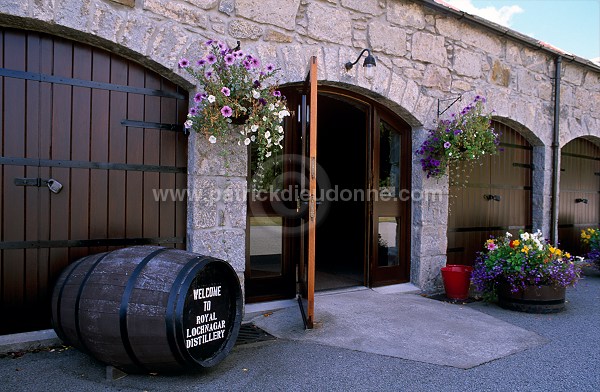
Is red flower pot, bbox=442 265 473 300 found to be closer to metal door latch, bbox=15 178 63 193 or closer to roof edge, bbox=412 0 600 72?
roof edge, bbox=412 0 600 72

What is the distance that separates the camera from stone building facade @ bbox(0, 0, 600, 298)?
10.7ft

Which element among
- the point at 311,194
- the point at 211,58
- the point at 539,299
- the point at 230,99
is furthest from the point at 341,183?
the point at 211,58

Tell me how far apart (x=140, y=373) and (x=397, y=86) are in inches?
137

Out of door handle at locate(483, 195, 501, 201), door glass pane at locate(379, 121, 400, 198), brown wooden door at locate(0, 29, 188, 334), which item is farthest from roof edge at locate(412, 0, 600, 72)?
brown wooden door at locate(0, 29, 188, 334)

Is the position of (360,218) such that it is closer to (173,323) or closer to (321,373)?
(321,373)

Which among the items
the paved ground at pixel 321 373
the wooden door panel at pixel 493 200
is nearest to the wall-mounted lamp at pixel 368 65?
the wooden door panel at pixel 493 200

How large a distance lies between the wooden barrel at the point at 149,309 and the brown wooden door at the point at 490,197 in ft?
11.2

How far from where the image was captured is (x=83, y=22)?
3.04 m

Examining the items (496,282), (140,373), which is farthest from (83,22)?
(496,282)

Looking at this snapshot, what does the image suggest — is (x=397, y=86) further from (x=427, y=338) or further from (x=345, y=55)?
(x=427, y=338)

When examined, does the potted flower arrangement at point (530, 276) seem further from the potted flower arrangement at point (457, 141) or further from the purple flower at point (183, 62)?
the purple flower at point (183, 62)

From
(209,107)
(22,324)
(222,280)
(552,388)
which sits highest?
(209,107)

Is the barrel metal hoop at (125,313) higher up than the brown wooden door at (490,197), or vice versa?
the brown wooden door at (490,197)

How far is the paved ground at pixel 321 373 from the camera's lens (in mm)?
2502
